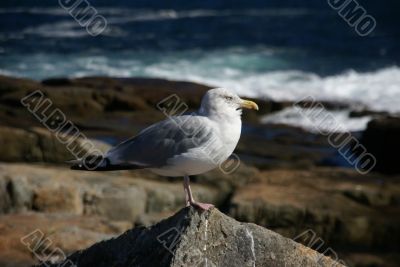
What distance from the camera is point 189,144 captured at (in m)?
4.51

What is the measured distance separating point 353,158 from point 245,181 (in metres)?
4.20

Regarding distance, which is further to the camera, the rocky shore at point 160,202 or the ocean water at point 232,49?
the ocean water at point 232,49

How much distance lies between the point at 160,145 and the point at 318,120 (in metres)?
13.1

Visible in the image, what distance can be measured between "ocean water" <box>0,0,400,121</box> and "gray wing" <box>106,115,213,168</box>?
14.9 metres

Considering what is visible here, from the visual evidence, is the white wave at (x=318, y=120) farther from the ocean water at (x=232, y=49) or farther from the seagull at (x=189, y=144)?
the seagull at (x=189, y=144)

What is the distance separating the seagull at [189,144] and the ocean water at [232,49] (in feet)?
48.9

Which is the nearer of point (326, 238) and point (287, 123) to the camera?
point (326, 238)

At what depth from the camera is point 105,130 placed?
44.9 ft

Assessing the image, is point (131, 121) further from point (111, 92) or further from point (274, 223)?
point (274, 223)

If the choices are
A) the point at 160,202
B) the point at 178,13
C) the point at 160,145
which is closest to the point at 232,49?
the point at 178,13

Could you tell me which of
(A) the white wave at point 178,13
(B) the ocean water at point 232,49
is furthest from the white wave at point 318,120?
(A) the white wave at point 178,13

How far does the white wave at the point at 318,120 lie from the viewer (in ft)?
54.3

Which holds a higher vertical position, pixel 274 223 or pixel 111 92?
pixel 274 223

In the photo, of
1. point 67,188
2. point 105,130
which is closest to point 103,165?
point 67,188
